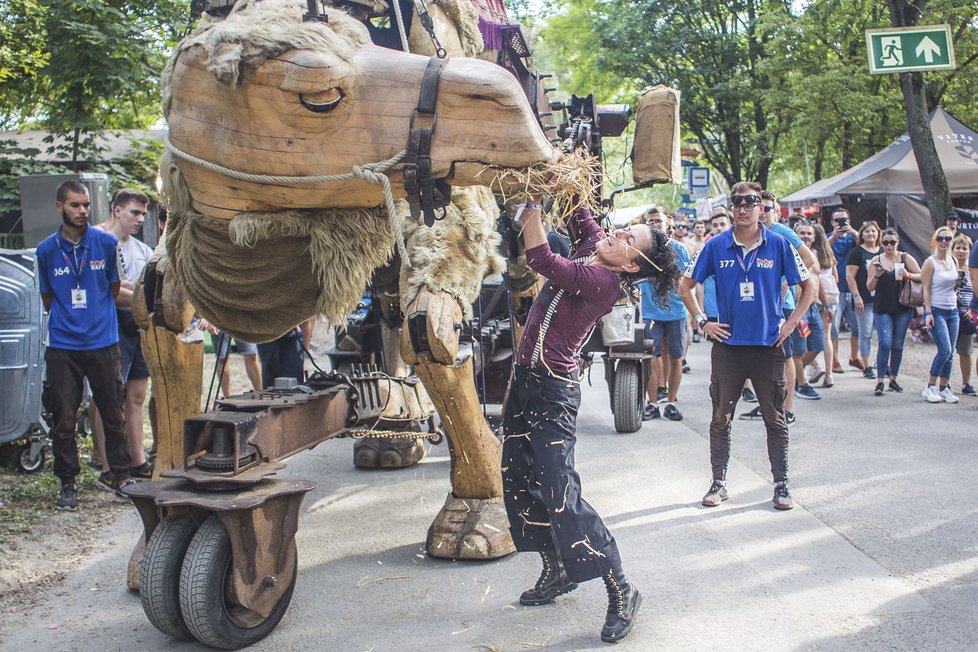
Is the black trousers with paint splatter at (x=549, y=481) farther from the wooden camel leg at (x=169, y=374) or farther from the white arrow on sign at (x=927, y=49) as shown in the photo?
the white arrow on sign at (x=927, y=49)

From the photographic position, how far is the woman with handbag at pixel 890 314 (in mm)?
10805

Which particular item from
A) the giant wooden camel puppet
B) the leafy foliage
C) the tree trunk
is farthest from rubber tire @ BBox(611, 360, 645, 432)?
the leafy foliage

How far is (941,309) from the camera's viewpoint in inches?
408

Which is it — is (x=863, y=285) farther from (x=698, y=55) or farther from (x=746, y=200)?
(x=698, y=55)

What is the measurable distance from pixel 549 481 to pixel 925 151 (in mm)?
12892

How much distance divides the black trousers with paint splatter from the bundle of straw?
0.85m

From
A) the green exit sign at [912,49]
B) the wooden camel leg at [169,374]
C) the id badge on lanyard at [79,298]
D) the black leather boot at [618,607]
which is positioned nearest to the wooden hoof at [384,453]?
the id badge on lanyard at [79,298]

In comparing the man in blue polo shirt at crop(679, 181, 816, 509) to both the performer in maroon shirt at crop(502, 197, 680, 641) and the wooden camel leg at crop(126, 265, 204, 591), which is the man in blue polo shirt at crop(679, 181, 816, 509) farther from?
the wooden camel leg at crop(126, 265, 204, 591)

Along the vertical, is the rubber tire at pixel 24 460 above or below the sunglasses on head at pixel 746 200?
below

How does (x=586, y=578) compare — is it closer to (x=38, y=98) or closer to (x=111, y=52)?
(x=111, y=52)

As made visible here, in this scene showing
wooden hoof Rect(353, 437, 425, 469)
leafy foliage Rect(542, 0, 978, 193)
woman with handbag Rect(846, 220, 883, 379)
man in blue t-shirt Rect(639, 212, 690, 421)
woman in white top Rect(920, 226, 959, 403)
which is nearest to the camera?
wooden hoof Rect(353, 437, 425, 469)

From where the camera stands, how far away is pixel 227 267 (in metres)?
4.36

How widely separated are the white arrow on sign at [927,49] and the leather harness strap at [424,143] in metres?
10.6

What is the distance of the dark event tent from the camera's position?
17.8 m
